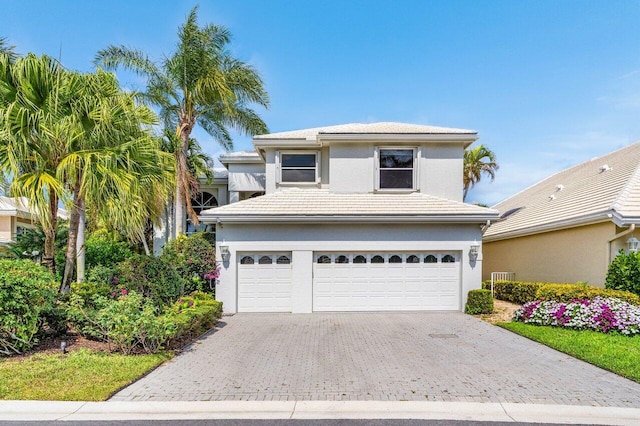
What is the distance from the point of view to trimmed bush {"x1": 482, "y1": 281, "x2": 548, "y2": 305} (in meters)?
13.1

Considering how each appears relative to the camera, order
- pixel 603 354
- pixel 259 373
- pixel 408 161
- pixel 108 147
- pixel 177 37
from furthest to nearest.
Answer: pixel 177 37, pixel 408 161, pixel 108 147, pixel 603 354, pixel 259 373

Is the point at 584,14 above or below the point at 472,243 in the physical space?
above

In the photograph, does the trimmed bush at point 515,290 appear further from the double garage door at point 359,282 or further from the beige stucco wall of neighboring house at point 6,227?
the beige stucco wall of neighboring house at point 6,227

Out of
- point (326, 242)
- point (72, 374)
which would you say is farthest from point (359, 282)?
point (72, 374)

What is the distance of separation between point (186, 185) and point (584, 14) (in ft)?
49.6

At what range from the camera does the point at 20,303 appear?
22.9 feet

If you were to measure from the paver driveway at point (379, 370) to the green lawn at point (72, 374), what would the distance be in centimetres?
31

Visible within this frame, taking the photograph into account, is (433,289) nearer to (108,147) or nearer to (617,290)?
(617,290)

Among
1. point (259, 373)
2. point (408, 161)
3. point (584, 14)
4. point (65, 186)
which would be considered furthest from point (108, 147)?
point (584, 14)

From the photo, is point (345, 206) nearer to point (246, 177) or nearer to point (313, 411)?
point (246, 177)

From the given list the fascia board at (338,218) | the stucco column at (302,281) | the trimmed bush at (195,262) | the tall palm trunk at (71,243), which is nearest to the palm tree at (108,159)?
the tall palm trunk at (71,243)

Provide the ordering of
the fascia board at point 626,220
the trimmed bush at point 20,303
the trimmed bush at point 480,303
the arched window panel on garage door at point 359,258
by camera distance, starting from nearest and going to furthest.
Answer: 1. the trimmed bush at point 20,303
2. the fascia board at point 626,220
3. the trimmed bush at point 480,303
4. the arched window panel on garage door at point 359,258

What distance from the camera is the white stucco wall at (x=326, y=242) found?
12.4 m

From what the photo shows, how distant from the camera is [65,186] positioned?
9.27 m
